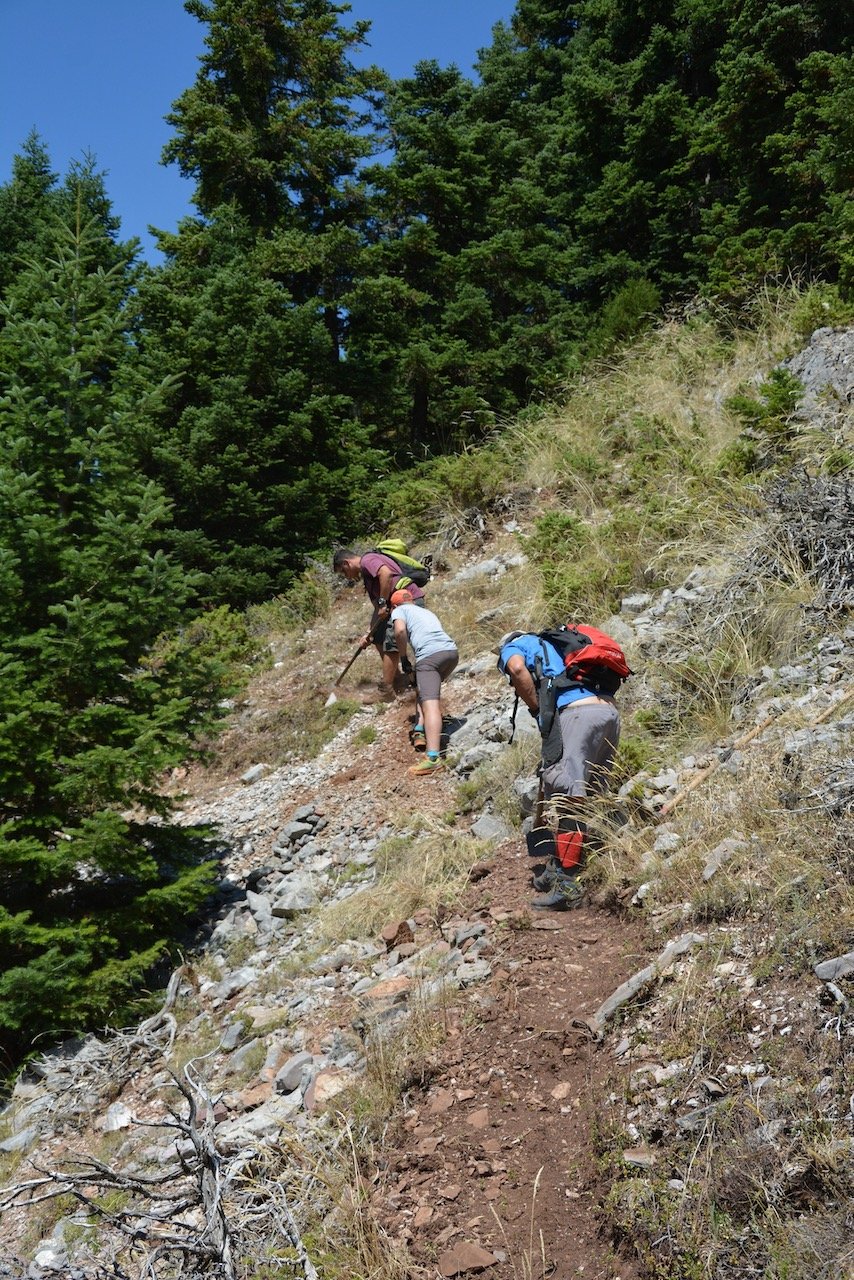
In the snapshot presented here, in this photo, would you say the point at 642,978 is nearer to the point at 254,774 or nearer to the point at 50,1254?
the point at 50,1254

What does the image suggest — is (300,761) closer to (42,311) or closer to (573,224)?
(42,311)

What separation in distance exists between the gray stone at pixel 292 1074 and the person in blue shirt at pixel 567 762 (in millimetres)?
1333

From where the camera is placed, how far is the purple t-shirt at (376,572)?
8148mm

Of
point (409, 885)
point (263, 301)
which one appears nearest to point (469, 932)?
point (409, 885)

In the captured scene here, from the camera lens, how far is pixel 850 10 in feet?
38.3

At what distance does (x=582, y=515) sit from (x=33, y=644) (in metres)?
5.84

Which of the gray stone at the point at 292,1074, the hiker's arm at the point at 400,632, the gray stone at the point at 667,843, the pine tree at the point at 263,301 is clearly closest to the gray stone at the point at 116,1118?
the gray stone at the point at 292,1074

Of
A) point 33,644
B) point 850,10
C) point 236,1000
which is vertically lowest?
point 236,1000

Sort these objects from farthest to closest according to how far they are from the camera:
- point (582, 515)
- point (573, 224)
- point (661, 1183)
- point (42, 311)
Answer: point (573, 224), point (582, 515), point (42, 311), point (661, 1183)

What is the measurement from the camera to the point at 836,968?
3.15 metres

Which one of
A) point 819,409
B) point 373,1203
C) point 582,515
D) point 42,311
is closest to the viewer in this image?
point 373,1203

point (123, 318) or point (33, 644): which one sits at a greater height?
point (123, 318)

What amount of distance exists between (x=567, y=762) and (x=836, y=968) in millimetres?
2069

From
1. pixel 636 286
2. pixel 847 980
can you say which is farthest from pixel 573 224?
pixel 847 980
